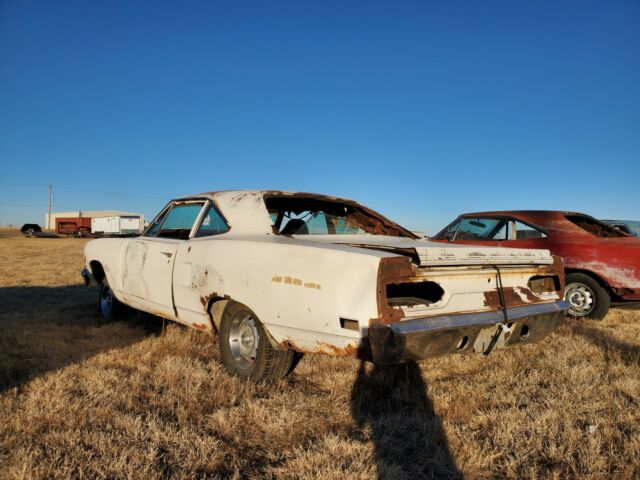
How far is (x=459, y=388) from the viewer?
2.92 metres

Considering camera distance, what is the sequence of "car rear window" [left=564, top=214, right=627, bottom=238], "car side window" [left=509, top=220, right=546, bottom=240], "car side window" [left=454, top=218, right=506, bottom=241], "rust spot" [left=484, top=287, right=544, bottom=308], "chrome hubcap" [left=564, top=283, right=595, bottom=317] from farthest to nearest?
1. "car side window" [left=454, top=218, right=506, bottom=241]
2. "car rear window" [left=564, top=214, right=627, bottom=238]
3. "car side window" [left=509, top=220, right=546, bottom=240]
4. "chrome hubcap" [left=564, top=283, right=595, bottom=317]
5. "rust spot" [left=484, top=287, right=544, bottom=308]

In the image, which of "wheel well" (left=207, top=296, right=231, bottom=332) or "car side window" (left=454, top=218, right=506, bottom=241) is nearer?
"wheel well" (left=207, top=296, right=231, bottom=332)

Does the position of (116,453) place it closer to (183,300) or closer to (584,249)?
(183,300)

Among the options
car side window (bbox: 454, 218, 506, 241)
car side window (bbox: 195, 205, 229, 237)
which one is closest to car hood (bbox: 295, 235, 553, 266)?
car side window (bbox: 195, 205, 229, 237)

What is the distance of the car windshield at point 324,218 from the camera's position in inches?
152

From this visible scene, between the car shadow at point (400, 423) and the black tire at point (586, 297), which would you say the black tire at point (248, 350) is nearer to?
the car shadow at point (400, 423)

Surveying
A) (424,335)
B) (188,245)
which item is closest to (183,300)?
(188,245)

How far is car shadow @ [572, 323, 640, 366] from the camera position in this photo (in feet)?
11.9

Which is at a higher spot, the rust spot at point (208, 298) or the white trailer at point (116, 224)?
the white trailer at point (116, 224)

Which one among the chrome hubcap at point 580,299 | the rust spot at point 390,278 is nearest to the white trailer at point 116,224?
the chrome hubcap at point 580,299

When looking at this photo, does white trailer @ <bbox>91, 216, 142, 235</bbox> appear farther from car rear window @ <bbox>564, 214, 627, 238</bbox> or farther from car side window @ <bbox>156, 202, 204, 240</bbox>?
car rear window @ <bbox>564, 214, 627, 238</bbox>

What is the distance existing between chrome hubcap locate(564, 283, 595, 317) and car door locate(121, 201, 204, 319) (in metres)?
4.51

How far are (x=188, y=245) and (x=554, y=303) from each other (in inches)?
107

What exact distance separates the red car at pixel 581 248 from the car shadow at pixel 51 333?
458 centimetres
